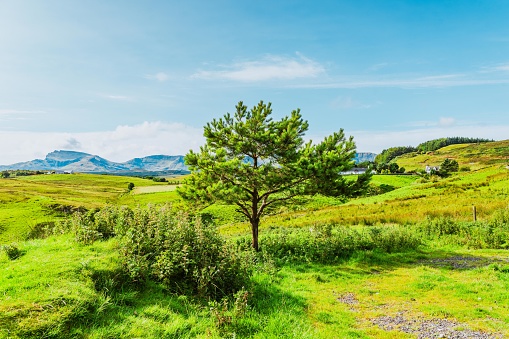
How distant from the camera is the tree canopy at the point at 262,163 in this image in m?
18.2

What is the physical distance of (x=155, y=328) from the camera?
6750 millimetres

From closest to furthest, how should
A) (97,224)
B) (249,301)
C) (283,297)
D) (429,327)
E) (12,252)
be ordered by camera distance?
(429,327), (249,301), (12,252), (283,297), (97,224)

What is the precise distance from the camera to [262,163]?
19906 millimetres

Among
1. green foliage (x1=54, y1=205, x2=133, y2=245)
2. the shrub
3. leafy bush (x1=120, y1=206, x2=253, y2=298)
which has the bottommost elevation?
the shrub

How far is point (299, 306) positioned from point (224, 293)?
8.24 feet

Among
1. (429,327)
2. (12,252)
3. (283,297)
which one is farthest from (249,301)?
(12,252)

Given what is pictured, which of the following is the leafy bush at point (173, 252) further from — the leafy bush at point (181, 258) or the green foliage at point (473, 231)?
the green foliage at point (473, 231)

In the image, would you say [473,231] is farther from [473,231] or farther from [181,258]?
[181,258]

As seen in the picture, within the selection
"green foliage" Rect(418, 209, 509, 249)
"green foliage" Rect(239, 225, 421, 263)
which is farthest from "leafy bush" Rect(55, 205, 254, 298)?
"green foliage" Rect(418, 209, 509, 249)

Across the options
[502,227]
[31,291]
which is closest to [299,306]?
[31,291]

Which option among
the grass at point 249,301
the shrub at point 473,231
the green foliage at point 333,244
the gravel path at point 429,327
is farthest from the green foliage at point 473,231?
the gravel path at point 429,327

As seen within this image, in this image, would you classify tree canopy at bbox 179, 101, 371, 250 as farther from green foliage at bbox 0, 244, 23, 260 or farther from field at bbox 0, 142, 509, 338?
green foliage at bbox 0, 244, 23, 260

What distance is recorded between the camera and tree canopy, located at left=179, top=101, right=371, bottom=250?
18.2 m

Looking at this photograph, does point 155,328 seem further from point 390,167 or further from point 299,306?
point 390,167
